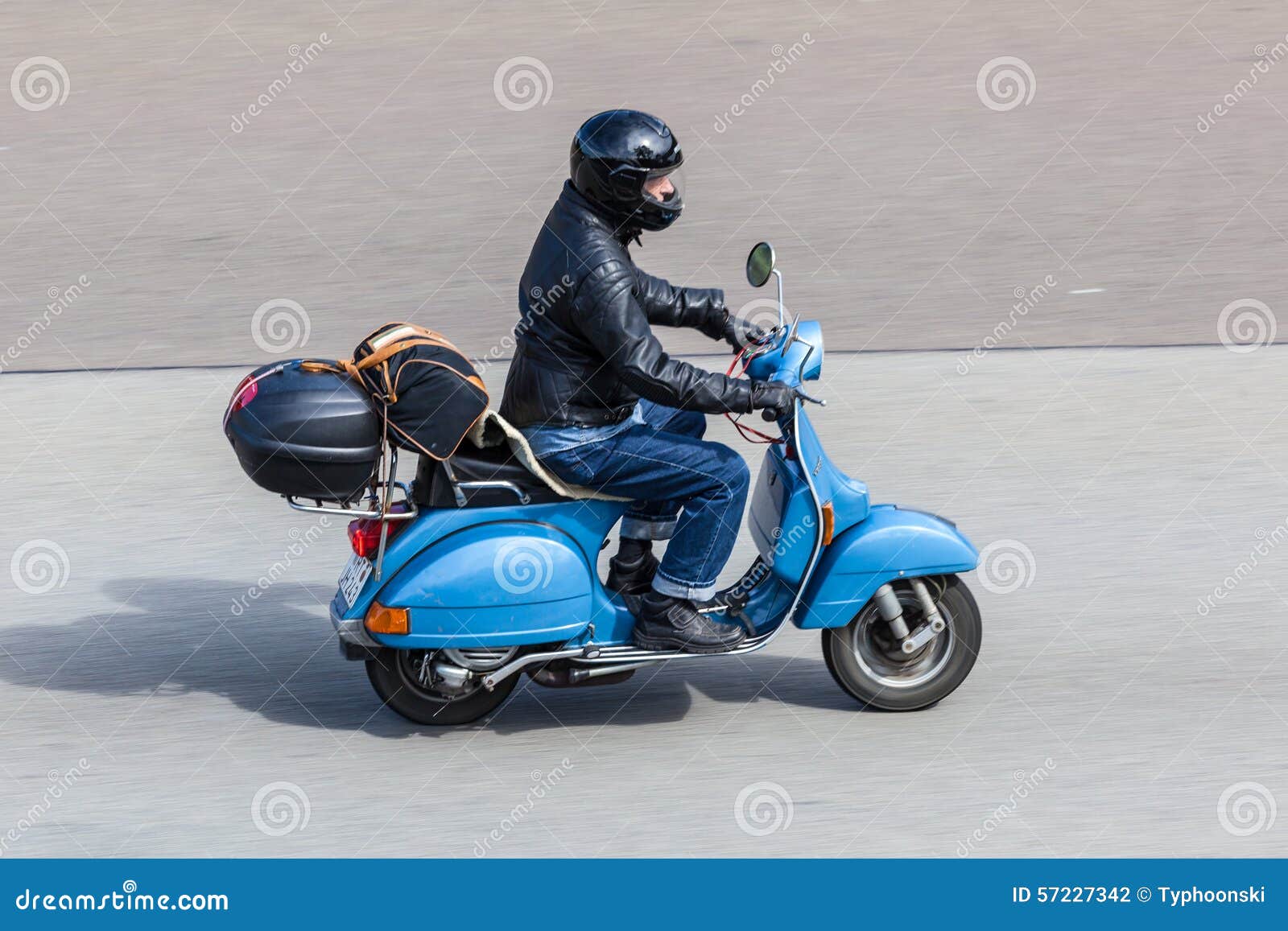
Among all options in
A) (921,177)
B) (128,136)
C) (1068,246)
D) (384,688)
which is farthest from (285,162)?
(384,688)

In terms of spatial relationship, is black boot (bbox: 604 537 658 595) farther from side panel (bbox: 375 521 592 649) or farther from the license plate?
the license plate

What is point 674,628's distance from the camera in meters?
5.12

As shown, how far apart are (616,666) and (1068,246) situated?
17.3ft

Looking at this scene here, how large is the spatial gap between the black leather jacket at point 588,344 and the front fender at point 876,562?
2.03 ft

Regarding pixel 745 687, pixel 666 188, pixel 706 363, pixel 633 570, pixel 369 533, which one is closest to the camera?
pixel 666 188

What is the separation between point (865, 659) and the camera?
5285 millimetres

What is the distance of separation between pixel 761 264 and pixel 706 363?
2.96 meters

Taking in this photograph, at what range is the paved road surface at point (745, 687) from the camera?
15.3 feet

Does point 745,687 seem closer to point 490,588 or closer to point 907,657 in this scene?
point 907,657

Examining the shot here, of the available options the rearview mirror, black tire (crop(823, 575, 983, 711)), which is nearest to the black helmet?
the rearview mirror

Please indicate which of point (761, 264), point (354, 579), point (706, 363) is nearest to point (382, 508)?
point (354, 579)

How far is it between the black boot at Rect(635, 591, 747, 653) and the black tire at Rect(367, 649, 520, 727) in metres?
0.41

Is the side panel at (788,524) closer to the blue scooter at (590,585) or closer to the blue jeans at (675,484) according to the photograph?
the blue scooter at (590,585)

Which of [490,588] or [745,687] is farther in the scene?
[745,687]
